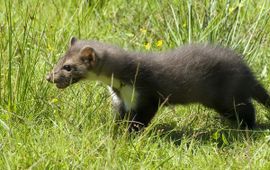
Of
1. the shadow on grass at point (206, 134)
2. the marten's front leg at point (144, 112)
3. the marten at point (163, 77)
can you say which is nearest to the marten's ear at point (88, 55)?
the marten at point (163, 77)

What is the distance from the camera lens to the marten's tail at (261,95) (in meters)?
6.72

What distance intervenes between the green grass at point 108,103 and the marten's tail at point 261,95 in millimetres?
196

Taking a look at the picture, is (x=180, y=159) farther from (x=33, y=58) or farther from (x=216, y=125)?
(x=33, y=58)

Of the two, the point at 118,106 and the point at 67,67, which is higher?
the point at 67,67

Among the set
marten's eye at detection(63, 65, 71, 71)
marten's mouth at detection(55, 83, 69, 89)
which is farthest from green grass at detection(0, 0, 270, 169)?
marten's eye at detection(63, 65, 71, 71)

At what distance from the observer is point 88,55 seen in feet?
20.8

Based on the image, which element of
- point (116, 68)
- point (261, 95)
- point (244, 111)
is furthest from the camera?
point (261, 95)

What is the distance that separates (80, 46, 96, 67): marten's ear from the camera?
6.31m

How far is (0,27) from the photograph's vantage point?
623cm

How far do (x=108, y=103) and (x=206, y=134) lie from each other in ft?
2.95

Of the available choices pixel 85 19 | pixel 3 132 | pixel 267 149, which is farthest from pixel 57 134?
pixel 85 19

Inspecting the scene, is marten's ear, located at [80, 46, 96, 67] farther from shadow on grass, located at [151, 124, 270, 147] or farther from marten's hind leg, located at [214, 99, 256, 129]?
marten's hind leg, located at [214, 99, 256, 129]

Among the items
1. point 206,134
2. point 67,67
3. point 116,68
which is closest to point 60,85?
point 67,67

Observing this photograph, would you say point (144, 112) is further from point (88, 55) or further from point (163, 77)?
point (88, 55)
